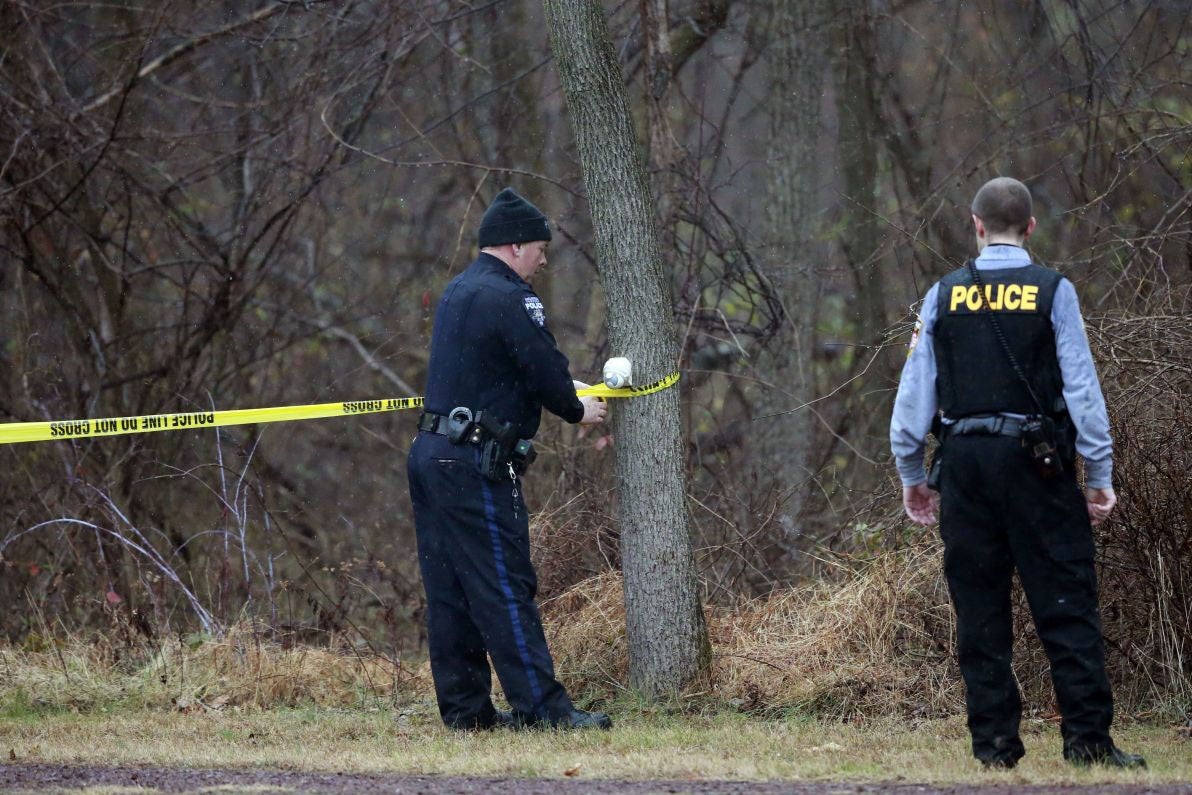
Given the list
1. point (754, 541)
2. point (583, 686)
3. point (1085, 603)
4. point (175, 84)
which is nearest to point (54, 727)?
point (583, 686)

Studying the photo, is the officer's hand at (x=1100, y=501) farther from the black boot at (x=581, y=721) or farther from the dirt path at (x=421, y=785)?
the black boot at (x=581, y=721)

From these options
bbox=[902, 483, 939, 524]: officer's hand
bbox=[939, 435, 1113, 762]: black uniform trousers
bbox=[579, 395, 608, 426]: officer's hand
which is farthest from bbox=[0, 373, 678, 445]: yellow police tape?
bbox=[939, 435, 1113, 762]: black uniform trousers

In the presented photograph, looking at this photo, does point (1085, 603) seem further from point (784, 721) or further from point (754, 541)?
point (754, 541)

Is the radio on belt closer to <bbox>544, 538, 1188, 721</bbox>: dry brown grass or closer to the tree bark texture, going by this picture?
<bbox>544, 538, 1188, 721</bbox>: dry brown grass

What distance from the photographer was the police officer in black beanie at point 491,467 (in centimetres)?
633

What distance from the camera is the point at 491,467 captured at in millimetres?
6301

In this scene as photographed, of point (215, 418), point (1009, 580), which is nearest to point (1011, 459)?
point (1009, 580)

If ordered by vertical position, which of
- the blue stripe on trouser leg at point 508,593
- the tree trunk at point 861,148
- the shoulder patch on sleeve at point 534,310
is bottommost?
the blue stripe on trouser leg at point 508,593

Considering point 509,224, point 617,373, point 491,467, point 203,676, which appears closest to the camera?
point 491,467

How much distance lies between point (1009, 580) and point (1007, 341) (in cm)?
87

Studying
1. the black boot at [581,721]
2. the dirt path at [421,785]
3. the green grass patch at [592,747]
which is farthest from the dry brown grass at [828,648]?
the dirt path at [421,785]

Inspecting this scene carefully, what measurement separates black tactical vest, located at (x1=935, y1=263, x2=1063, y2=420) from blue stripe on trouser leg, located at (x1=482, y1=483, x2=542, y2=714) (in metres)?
2.13

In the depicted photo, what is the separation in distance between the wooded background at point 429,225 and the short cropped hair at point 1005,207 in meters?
2.86

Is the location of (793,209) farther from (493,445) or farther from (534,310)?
(493,445)
